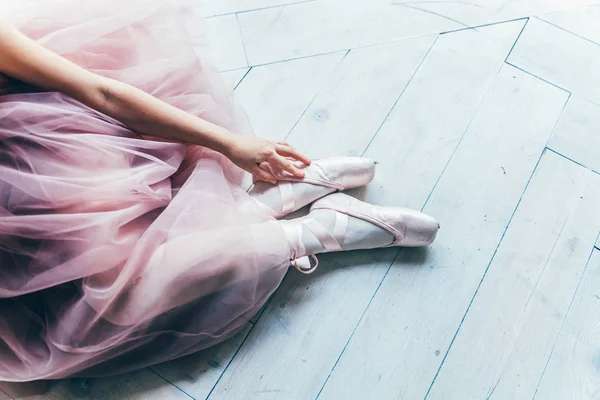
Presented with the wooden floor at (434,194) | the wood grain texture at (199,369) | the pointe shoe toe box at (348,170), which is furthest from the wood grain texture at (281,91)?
the wood grain texture at (199,369)

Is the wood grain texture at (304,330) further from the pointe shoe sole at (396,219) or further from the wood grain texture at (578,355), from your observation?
the wood grain texture at (578,355)

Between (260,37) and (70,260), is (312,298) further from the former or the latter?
(260,37)

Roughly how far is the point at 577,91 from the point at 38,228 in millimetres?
967

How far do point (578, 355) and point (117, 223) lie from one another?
2.41 feet

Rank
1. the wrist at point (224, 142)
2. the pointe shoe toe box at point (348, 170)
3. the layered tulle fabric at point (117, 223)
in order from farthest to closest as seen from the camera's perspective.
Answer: the pointe shoe toe box at point (348, 170)
the wrist at point (224, 142)
the layered tulle fabric at point (117, 223)

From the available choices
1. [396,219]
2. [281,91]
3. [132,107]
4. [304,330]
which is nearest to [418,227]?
[396,219]

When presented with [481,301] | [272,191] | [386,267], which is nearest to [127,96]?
[272,191]

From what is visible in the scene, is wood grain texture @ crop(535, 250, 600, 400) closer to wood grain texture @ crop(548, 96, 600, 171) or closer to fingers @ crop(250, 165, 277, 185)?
wood grain texture @ crop(548, 96, 600, 171)

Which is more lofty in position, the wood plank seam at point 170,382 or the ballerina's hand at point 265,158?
the ballerina's hand at point 265,158

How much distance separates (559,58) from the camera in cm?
107

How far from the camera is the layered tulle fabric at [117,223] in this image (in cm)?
69

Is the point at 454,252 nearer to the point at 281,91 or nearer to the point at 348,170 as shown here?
the point at 348,170

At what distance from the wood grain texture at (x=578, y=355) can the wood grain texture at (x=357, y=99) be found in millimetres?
451

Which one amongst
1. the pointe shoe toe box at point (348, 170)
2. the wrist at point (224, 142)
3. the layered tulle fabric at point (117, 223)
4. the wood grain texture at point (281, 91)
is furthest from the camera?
the wood grain texture at point (281, 91)
